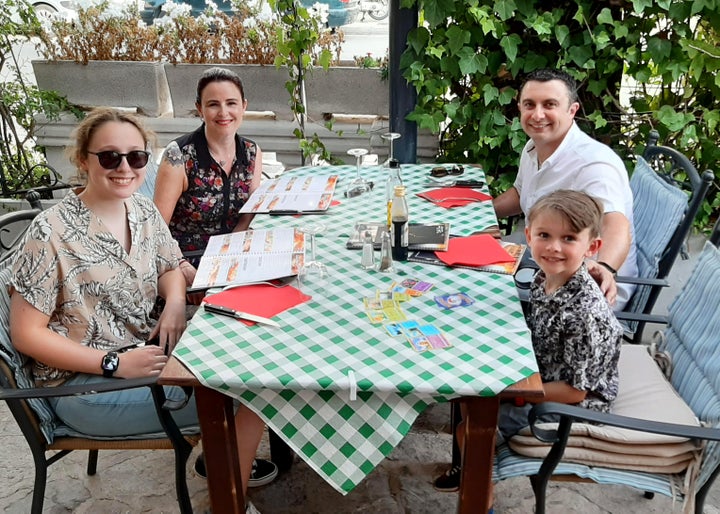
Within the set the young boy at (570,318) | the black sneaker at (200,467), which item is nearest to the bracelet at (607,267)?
the young boy at (570,318)

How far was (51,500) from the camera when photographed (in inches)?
83.9

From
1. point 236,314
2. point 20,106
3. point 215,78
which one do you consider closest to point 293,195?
point 215,78

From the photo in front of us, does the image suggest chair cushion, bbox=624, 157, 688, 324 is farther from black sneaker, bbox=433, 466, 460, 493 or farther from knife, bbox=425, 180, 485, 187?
black sneaker, bbox=433, 466, 460, 493

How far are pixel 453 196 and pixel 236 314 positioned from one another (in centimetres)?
120

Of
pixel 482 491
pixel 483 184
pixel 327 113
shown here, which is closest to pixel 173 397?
pixel 482 491

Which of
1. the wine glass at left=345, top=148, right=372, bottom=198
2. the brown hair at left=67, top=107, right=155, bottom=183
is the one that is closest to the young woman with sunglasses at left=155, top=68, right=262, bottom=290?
the wine glass at left=345, top=148, right=372, bottom=198

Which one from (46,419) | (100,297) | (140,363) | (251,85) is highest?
(251,85)

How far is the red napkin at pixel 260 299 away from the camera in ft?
5.55

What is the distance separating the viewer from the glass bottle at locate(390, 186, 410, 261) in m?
1.90

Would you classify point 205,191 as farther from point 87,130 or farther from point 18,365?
point 18,365

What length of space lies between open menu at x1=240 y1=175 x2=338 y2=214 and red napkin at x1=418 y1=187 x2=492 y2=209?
406mm

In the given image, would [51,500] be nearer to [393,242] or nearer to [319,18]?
[393,242]

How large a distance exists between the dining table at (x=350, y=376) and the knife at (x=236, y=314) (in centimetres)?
1

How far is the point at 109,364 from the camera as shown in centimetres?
173
